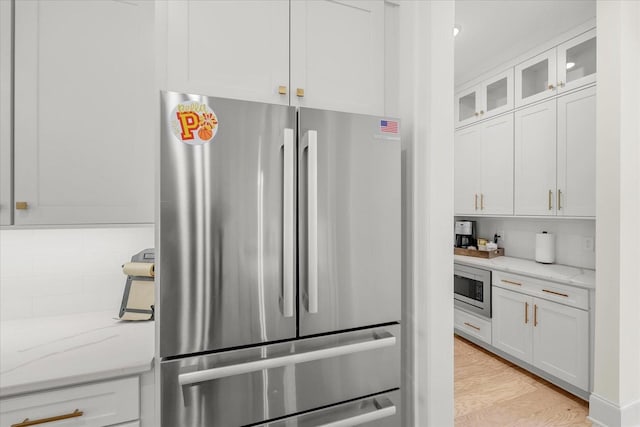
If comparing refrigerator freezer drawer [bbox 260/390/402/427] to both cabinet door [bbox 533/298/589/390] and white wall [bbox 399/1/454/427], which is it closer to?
white wall [bbox 399/1/454/427]

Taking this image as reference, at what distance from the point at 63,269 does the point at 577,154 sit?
11.5ft

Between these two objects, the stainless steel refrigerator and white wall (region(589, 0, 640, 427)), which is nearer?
the stainless steel refrigerator

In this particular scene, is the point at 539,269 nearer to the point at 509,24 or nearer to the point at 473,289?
the point at 473,289

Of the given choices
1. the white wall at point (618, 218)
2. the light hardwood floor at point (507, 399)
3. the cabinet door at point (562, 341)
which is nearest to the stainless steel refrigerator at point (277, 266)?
the light hardwood floor at point (507, 399)

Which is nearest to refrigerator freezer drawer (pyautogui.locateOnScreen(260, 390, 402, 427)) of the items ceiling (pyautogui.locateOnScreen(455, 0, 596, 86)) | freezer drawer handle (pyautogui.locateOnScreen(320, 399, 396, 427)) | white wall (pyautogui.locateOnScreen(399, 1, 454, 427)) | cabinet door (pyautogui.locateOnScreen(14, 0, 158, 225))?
freezer drawer handle (pyautogui.locateOnScreen(320, 399, 396, 427))

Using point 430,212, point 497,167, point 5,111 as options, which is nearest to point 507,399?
point 430,212

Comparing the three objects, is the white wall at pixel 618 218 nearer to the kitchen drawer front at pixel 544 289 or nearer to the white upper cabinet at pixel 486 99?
the kitchen drawer front at pixel 544 289

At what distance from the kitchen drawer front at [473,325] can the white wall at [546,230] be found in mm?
797

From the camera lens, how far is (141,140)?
1211 mm

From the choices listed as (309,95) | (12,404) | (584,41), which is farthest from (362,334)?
(584,41)

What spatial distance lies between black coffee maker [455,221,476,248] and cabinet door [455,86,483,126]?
1.15 m

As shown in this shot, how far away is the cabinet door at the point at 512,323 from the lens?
2688 mm

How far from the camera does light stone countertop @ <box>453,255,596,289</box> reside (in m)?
2.35

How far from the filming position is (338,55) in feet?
4.71
